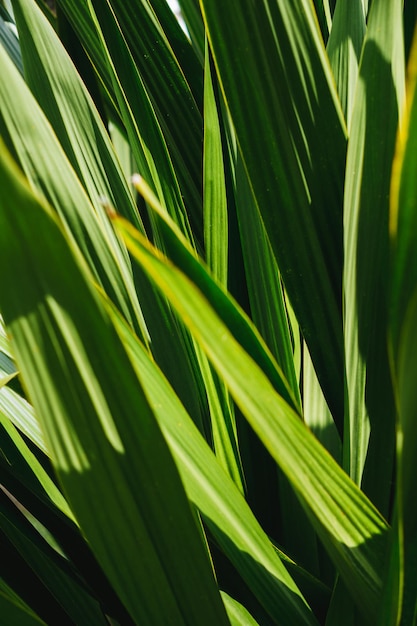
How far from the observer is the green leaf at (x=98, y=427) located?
208 millimetres

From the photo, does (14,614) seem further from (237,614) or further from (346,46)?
(346,46)

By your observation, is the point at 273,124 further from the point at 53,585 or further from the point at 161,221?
the point at 53,585

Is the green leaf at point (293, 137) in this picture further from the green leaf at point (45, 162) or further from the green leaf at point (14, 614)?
the green leaf at point (14, 614)

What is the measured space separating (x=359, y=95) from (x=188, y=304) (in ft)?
0.76

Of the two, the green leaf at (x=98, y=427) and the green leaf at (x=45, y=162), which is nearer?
the green leaf at (x=98, y=427)

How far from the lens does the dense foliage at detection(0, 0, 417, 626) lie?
22 cm

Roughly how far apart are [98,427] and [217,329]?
63mm

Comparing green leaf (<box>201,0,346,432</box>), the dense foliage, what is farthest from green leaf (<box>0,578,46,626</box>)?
green leaf (<box>201,0,346,432</box>)

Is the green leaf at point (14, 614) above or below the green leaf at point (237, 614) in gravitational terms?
above

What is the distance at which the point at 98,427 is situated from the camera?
240 mm

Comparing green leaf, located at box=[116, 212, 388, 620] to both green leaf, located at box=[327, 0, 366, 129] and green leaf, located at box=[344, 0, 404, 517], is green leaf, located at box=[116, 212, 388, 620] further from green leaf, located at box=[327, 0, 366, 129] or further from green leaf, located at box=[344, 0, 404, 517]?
green leaf, located at box=[327, 0, 366, 129]

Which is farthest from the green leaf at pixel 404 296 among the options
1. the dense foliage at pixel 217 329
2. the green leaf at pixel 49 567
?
the green leaf at pixel 49 567

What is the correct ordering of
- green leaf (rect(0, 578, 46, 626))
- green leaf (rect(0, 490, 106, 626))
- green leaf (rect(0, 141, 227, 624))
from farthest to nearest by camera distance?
1. green leaf (rect(0, 490, 106, 626))
2. green leaf (rect(0, 578, 46, 626))
3. green leaf (rect(0, 141, 227, 624))

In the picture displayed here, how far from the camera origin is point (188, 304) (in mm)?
216
